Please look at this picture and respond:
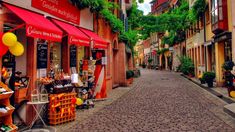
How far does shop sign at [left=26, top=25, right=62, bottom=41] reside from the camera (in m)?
7.09

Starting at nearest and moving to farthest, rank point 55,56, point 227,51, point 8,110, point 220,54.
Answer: point 8,110, point 55,56, point 227,51, point 220,54

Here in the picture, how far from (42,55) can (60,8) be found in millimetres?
2276

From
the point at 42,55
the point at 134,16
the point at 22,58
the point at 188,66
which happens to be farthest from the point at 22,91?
the point at 134,16

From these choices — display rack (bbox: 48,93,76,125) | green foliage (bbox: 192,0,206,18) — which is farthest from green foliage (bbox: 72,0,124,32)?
green foliage (bbox: 192,0,206,18)

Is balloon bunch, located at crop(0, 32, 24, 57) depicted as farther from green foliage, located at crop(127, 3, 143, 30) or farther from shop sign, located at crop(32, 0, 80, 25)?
green foliage, located at crop(127, 3, 143, 30)

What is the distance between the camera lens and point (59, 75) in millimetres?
9508

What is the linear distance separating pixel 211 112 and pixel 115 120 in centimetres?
342

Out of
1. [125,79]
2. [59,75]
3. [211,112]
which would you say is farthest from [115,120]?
[125,79]

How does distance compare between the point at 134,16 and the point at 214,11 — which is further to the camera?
the point at 134,16

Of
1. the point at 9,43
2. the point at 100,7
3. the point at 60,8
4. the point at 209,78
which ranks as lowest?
the point at 209,78

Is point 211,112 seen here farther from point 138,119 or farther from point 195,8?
point 195,8

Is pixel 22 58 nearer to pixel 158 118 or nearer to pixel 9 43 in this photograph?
pixel 9 43

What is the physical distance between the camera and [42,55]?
9.21 meters

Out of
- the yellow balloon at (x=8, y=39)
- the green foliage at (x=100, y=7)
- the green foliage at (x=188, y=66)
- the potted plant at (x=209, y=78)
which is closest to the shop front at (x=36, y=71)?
the yellow balloon at (x=8, y=39)
